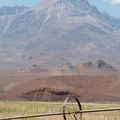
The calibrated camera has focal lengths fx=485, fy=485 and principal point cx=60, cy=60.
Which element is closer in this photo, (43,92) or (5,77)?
(43,92)

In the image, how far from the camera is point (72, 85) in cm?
9375

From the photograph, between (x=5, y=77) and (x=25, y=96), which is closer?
(x=25, y=96)

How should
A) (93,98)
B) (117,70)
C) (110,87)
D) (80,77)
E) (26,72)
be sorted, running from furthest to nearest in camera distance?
(26,72) → (117,70) → (80,77) → (110,87) → (93,98)

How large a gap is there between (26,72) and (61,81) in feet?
174

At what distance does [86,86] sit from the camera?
95.2m

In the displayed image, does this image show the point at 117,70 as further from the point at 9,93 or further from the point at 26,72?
the point at 9,93

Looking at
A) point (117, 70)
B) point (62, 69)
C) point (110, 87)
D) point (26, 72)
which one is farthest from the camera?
point (26, 72)

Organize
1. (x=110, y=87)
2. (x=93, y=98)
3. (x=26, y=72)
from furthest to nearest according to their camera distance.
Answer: (x=26, y=72), (x=110, y=87), (x=93, y=98)

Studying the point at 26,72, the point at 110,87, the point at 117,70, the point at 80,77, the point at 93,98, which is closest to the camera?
the point at 93,98

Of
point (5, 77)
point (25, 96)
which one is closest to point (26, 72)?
point (5, 77)

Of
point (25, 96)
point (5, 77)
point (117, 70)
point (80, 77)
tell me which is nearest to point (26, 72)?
point (5, 77)

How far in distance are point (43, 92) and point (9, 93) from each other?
7.60 meters

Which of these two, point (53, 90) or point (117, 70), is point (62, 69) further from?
point (53, 90)

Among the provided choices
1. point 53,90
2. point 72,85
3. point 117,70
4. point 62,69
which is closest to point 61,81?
point 72,85
